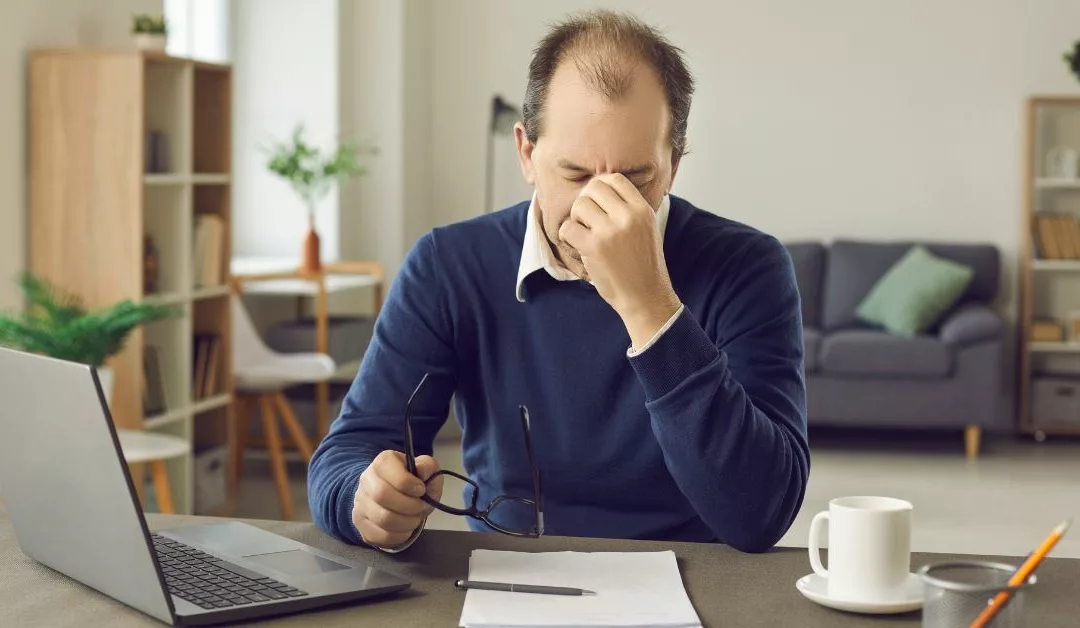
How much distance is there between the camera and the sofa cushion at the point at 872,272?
6.30 meters

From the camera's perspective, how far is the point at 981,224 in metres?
6.52

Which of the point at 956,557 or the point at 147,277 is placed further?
the point at 147,277

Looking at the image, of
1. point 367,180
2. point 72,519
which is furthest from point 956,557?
point 367,180

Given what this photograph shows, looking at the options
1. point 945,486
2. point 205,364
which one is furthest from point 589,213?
point 945,486

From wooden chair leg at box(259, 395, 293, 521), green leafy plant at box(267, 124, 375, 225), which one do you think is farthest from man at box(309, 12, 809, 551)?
green leafy plant at box(267, 124, 375, 225)

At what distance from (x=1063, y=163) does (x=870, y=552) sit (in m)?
5.62

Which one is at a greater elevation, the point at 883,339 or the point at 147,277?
the point at 147,277

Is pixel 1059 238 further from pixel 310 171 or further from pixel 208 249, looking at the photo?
pixel 208 249

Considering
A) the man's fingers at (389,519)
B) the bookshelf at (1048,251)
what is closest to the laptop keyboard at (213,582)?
the man's fingers at (389,519)

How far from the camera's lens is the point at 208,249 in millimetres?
4215

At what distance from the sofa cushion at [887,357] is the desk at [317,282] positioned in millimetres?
2072

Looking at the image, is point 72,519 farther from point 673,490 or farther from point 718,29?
point 718,29

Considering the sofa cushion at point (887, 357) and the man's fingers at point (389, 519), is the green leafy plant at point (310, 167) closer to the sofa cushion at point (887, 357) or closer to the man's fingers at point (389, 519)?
the sofa cushion at point (887, 357)

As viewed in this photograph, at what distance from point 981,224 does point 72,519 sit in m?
5.99
